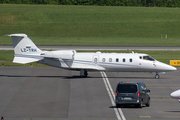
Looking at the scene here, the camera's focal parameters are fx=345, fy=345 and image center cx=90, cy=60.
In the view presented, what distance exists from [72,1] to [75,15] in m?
48.8

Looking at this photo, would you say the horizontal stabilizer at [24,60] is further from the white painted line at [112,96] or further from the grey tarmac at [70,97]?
the white painted line at [112,96]

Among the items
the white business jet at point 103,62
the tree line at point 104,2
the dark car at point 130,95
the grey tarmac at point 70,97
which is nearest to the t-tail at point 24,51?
the white business jet at point 103,62

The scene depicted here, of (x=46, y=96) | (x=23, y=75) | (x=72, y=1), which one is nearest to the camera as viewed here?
(x=46, y=96)

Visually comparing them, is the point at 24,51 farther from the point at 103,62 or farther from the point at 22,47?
the point at 103,62

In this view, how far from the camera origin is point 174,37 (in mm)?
115125

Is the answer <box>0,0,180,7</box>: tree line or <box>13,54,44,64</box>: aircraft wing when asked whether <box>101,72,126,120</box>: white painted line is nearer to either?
<box>13,54,44,64</box>: aircraft wing

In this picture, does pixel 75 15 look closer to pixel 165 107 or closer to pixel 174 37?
pixel 174 37

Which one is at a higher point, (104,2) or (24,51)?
(104,2)

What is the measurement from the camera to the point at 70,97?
1157 inches

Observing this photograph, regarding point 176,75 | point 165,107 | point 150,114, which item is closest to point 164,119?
point 150,114

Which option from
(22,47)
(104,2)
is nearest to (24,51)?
(22,47)

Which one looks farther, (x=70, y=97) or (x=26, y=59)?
(x=26, y=59)

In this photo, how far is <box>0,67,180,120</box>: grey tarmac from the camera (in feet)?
74.5

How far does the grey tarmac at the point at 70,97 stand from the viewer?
2272 cm
